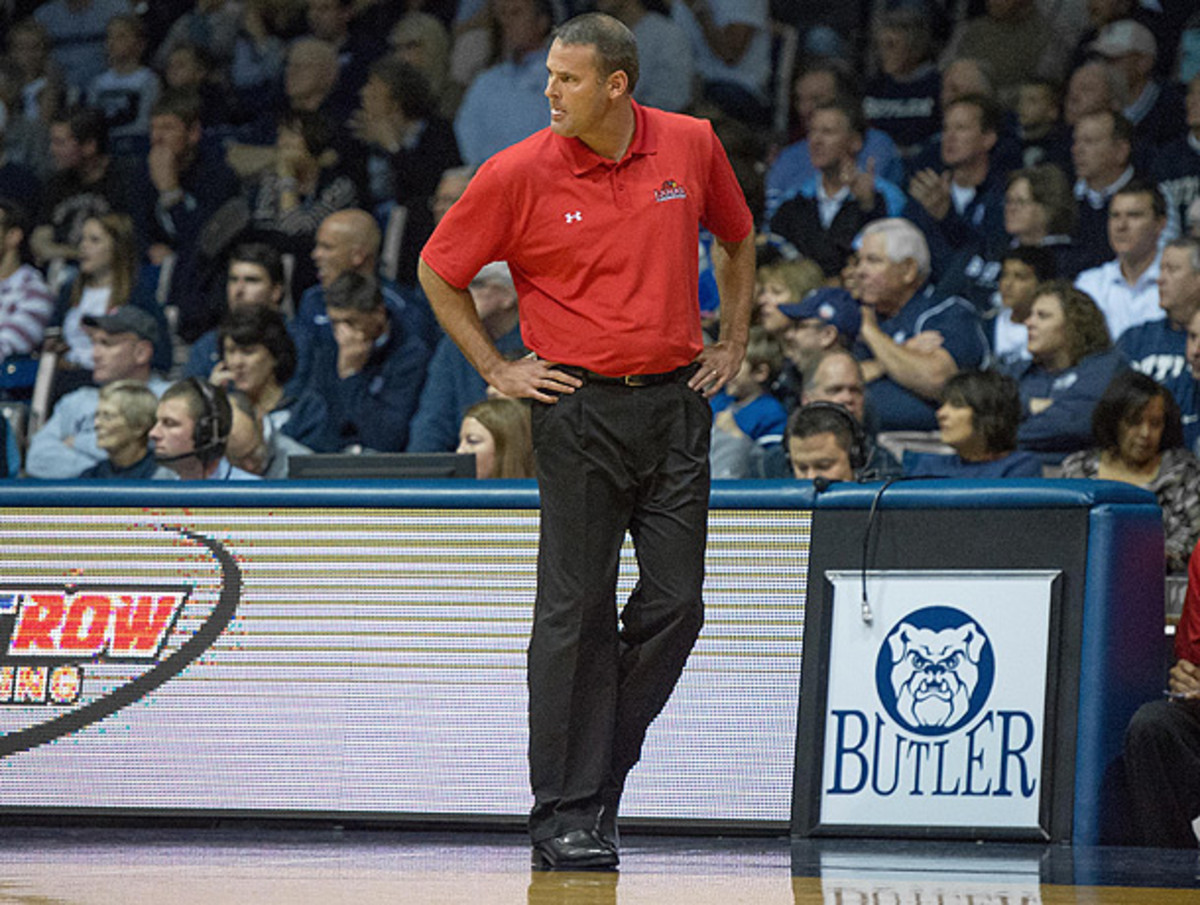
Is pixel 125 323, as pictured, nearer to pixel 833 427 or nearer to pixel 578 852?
pixel 833 427

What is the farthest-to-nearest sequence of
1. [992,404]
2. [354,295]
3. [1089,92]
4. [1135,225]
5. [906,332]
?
[354,295] < [1089,92] < [906,332] < [1135,225] < [992,404]

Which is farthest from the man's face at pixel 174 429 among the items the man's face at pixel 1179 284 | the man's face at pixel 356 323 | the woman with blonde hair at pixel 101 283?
the man's face at pixel 1179 284

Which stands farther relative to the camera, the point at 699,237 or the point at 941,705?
the point at 699,237

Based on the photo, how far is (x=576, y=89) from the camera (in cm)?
359

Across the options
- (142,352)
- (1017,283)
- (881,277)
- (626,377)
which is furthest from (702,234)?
(626,377)

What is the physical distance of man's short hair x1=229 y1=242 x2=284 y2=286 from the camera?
8836 mm

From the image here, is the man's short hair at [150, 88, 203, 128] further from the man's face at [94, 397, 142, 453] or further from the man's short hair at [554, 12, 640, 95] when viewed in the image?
the man's short hair at [554, 12, 640, 95]

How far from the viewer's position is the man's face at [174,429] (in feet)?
21.7

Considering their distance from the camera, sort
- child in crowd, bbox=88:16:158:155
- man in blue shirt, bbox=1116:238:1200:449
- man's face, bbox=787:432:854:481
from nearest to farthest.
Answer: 1. man's face, bbox=787:432:854:481
2. man in blue shirt, bbox=1116:238:1200:449
3. child in crowd, bbox=88:16:158:155

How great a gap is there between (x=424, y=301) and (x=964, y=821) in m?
5.18

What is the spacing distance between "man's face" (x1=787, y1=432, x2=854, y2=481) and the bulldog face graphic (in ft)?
5.53

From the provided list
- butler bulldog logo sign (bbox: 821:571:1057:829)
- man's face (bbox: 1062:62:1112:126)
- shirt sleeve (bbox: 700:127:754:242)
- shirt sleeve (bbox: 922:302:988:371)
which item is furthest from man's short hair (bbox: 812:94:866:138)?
shirt sleeve (bbox: 700:127:754:242)

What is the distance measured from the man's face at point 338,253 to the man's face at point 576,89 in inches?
210

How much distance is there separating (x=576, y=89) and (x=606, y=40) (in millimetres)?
115
